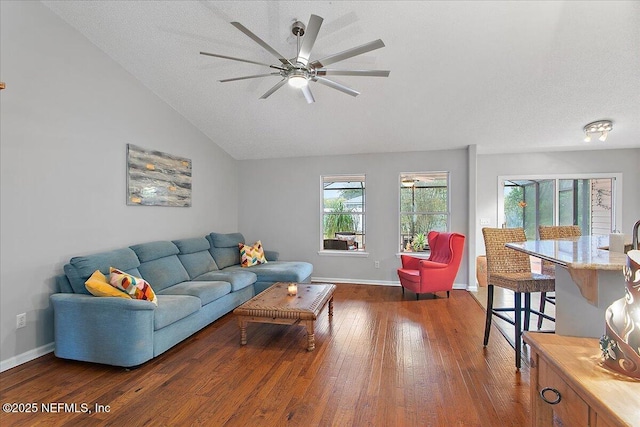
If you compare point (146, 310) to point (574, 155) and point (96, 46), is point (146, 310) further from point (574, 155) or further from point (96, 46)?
point (574, 155)

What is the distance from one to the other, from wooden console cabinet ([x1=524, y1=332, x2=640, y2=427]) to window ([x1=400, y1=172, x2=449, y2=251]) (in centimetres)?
413

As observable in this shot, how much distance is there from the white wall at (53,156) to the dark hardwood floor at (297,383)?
740 millimetres

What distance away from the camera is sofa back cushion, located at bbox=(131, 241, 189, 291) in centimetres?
352

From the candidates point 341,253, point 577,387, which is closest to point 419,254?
point 341,253

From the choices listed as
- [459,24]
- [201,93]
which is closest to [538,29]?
[459,24]

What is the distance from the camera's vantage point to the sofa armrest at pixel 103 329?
8.07 ft

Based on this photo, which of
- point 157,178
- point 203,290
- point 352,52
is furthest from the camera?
point 157,178

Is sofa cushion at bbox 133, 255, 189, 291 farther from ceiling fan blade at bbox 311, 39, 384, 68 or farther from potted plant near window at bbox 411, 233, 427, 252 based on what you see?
potted plant near window at bbox 411, 233, 427, 252

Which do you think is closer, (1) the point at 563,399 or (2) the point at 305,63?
(1) the point at 563,399

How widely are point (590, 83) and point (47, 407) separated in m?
5.66

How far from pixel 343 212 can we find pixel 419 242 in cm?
147

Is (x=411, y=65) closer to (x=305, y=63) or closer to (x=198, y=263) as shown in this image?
(x=305, y=63)

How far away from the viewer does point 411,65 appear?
3.21 meters

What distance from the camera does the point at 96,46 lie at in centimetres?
325
